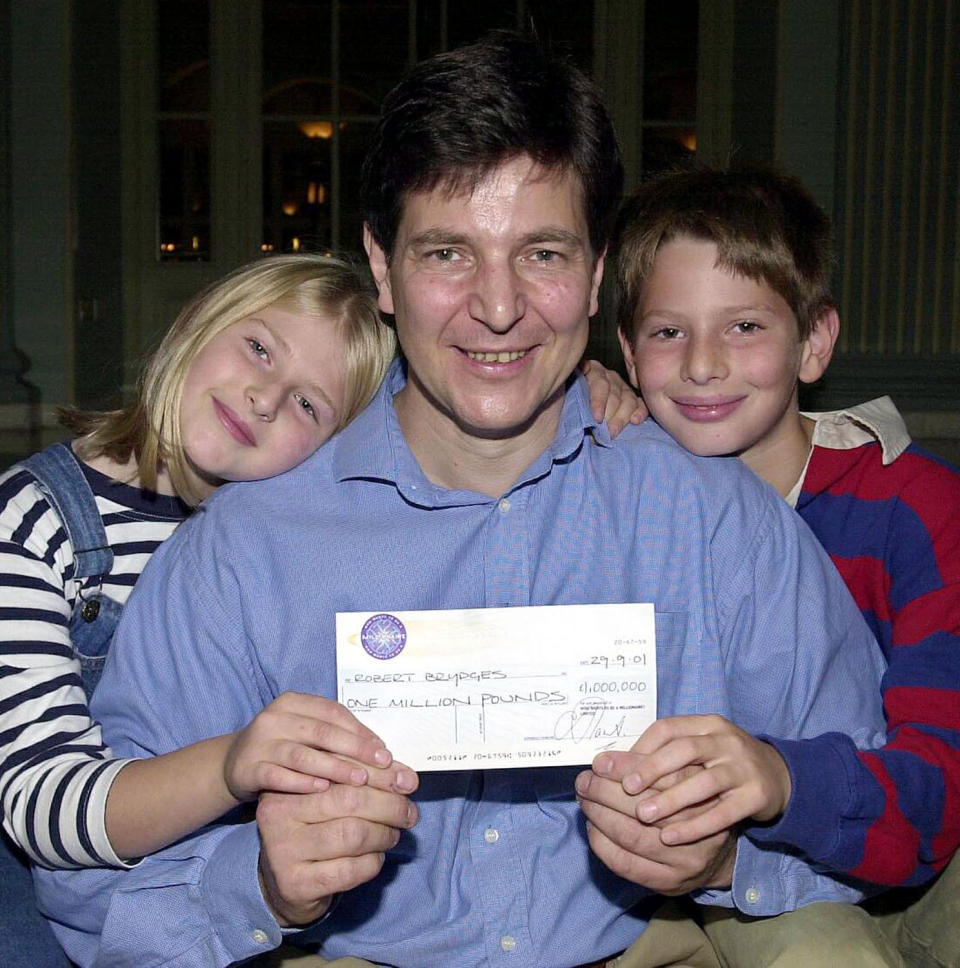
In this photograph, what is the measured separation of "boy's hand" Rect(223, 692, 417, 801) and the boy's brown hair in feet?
2.94

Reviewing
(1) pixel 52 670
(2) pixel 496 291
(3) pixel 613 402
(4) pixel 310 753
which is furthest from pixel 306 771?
(3) pixel 613 402

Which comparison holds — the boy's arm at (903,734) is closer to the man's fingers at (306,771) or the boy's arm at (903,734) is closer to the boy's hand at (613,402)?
the boy's hand at (613,402)

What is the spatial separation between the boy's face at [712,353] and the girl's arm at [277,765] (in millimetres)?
715

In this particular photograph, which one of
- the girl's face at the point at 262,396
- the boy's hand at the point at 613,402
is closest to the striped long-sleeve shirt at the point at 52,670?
the girl's face at the point at 262,396

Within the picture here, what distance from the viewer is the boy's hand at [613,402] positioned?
1.50m

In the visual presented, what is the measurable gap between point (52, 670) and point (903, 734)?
3.31 feet

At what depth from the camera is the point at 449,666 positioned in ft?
3.79

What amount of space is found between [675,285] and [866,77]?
12.4 feet

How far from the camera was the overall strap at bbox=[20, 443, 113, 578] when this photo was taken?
153cm

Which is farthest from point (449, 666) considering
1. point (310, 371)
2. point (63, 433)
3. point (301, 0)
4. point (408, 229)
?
point (301, 0)

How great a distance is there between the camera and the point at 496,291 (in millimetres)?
1315

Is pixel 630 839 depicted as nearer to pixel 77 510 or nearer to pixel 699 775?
pixel 699 775

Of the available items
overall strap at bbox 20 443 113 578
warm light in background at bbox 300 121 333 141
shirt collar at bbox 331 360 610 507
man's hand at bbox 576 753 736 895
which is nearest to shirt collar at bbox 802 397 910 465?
shirt collar at bbox 331 360 610 507

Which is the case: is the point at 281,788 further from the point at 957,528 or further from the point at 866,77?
the point at 866,77
